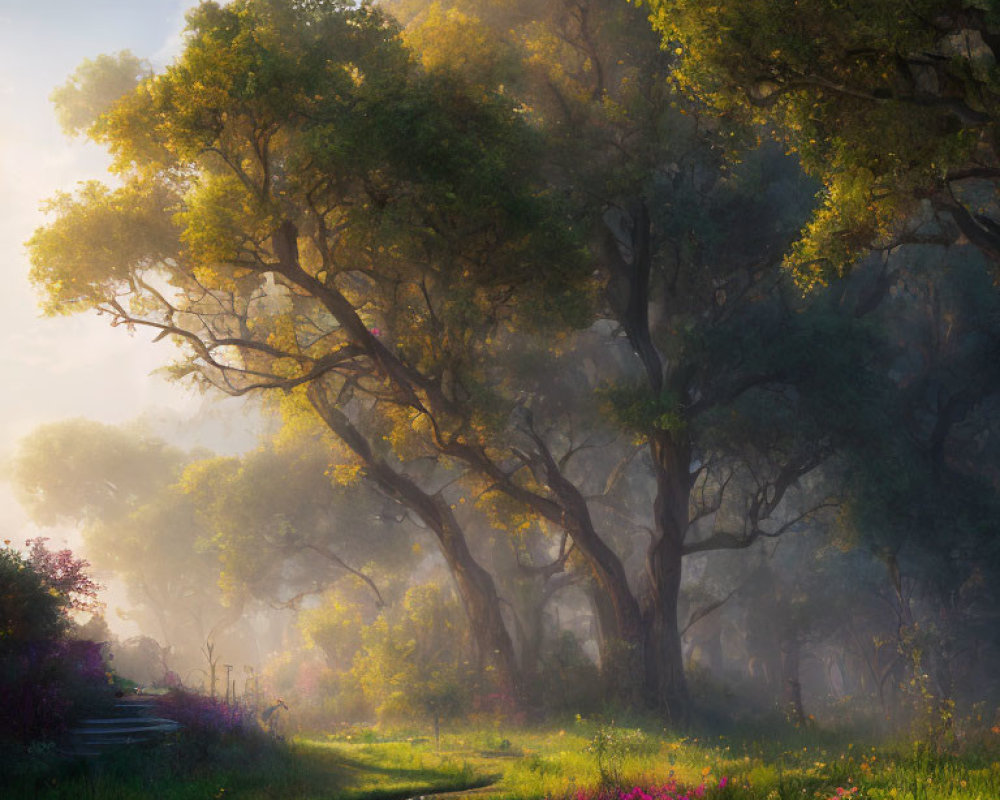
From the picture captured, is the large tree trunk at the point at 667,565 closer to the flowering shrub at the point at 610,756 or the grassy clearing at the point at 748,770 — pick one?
the grassy clearing at the point at 748,770

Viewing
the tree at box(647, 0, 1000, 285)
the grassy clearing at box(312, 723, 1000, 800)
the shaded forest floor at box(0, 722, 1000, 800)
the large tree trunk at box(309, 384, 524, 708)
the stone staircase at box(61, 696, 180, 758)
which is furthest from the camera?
the large tree trunk at box(309, 384, 524, 708)

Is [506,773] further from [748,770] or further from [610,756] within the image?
[748,770]

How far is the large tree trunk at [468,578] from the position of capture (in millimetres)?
23141

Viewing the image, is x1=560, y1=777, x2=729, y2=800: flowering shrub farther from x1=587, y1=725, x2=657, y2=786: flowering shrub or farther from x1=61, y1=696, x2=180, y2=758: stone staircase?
x1=61, y1=696, x2=180, y2=758: stone staircase

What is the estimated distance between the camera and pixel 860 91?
11.1 metres

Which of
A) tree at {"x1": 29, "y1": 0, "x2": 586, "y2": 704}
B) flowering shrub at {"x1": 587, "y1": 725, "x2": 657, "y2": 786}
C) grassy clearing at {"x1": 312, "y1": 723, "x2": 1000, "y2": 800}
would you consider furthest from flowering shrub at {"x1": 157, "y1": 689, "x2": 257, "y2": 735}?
tree at {"x1": 29, "y1": 0, "x2": 586, "y2": 704}

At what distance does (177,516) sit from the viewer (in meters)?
48.2

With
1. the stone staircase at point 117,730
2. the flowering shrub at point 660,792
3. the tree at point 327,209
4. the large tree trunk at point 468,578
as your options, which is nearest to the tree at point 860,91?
the tree at point 327,209

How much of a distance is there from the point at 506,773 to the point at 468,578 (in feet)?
38.1

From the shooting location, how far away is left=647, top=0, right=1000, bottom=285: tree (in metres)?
10.4

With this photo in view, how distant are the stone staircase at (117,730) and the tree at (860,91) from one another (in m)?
12.4

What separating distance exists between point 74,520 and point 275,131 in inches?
1807

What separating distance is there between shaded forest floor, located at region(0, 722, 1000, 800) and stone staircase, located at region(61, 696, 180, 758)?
0.42m

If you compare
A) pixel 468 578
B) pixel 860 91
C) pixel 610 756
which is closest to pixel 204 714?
pixel 610 756
